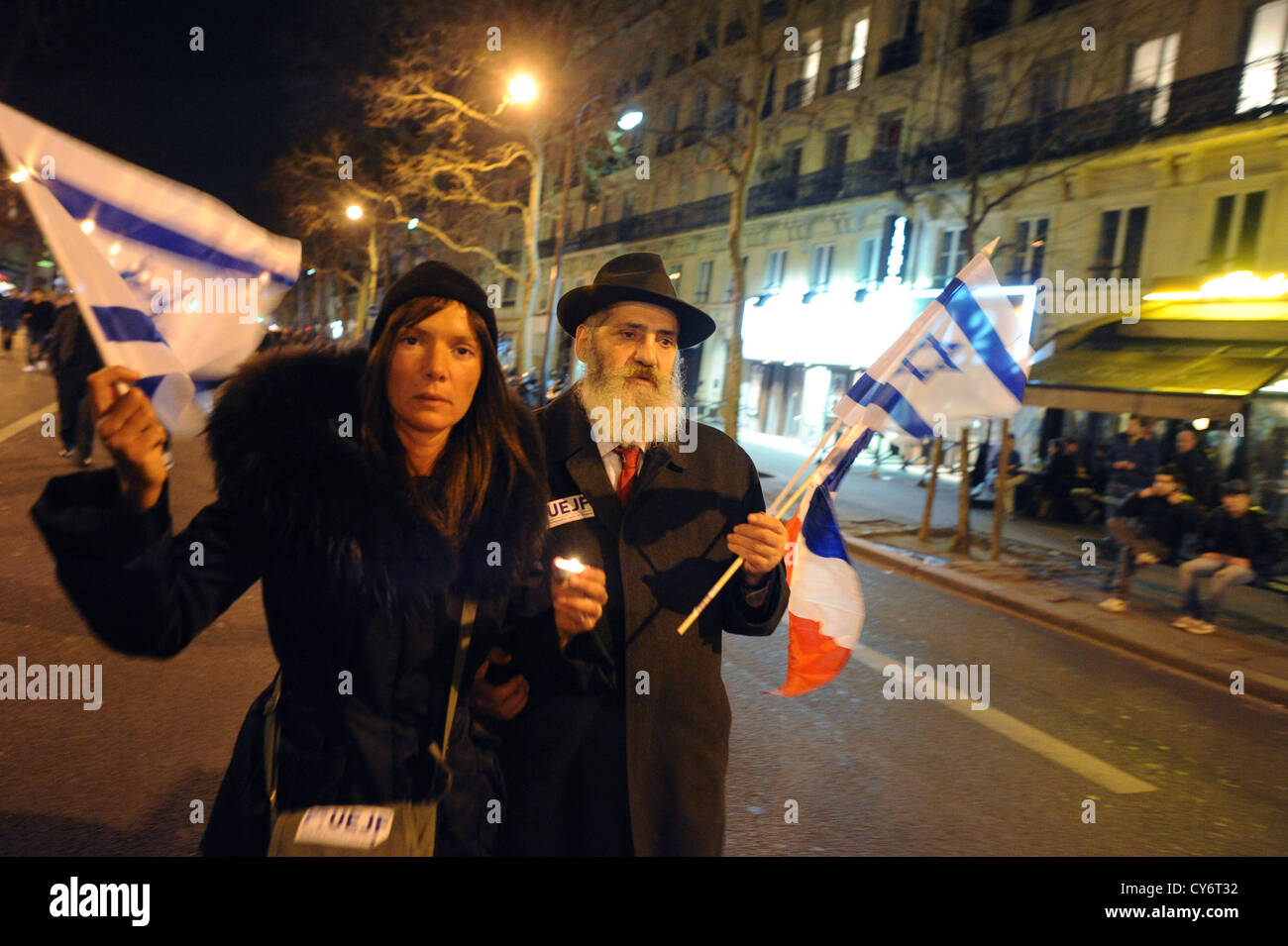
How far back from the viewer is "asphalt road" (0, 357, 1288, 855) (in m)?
3.84

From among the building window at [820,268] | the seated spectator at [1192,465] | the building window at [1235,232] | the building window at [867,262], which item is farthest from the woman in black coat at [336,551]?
the building window at [820,268]

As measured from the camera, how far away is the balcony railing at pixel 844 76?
28.4 meters

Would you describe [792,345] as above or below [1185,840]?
above

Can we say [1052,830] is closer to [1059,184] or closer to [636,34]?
[1059,184]

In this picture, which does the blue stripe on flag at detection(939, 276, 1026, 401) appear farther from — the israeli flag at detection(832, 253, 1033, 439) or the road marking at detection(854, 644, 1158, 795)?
the road marking at detection(854, 644, 1158, 795)

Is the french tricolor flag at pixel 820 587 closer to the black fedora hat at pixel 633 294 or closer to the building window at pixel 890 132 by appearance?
the black fedora hat at pixel 633 294

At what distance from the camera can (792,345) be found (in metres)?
30.2

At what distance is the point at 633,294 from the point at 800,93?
3186 centimetres

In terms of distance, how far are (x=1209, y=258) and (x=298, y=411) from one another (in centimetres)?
2006

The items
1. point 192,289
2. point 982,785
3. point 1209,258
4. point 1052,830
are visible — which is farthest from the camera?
point 1209,258

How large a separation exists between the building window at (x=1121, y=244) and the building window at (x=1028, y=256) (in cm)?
131

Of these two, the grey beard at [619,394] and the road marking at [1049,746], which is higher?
the grey beard at [619,394]

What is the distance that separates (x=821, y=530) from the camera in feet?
8.97
